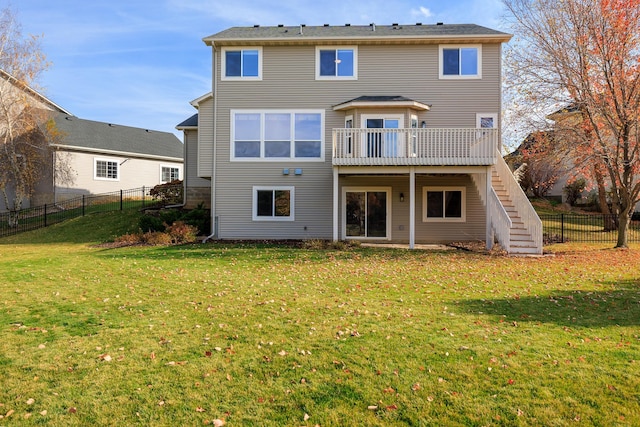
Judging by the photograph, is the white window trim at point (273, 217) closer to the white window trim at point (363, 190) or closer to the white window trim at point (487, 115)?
the white window trim at point (363, 190)

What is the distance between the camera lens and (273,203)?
1752 centimetres

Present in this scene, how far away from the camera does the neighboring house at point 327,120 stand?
17.1m

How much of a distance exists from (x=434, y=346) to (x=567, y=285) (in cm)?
529

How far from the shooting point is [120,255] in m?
13.0

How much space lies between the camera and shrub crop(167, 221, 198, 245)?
53.3 ft

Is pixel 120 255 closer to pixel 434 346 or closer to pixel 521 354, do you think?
pixel 434 346

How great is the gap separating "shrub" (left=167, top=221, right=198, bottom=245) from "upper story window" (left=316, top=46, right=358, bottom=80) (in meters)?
8.17

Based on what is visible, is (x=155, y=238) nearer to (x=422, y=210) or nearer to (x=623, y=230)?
(x=422, y=210)

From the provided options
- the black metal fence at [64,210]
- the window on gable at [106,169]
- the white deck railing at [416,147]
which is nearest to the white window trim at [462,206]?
the white deck railing at [416,147]

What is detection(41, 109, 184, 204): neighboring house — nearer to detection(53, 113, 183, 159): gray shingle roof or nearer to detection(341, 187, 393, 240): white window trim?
detection(53, 113, 183, 159): gray shingle roof

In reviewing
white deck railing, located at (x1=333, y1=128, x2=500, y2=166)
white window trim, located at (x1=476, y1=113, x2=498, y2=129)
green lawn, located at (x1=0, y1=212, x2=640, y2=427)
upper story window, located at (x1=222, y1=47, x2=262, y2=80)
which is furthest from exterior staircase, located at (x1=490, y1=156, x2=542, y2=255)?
upper story window, located at (x1=222, y1=47, x2=262, y2=80)

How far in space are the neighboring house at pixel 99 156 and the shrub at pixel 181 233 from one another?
13235 millimetres

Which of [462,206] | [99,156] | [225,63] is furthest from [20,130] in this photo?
[462,206]

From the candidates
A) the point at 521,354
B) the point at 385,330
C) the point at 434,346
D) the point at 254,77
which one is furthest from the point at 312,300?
the point at 254,77
